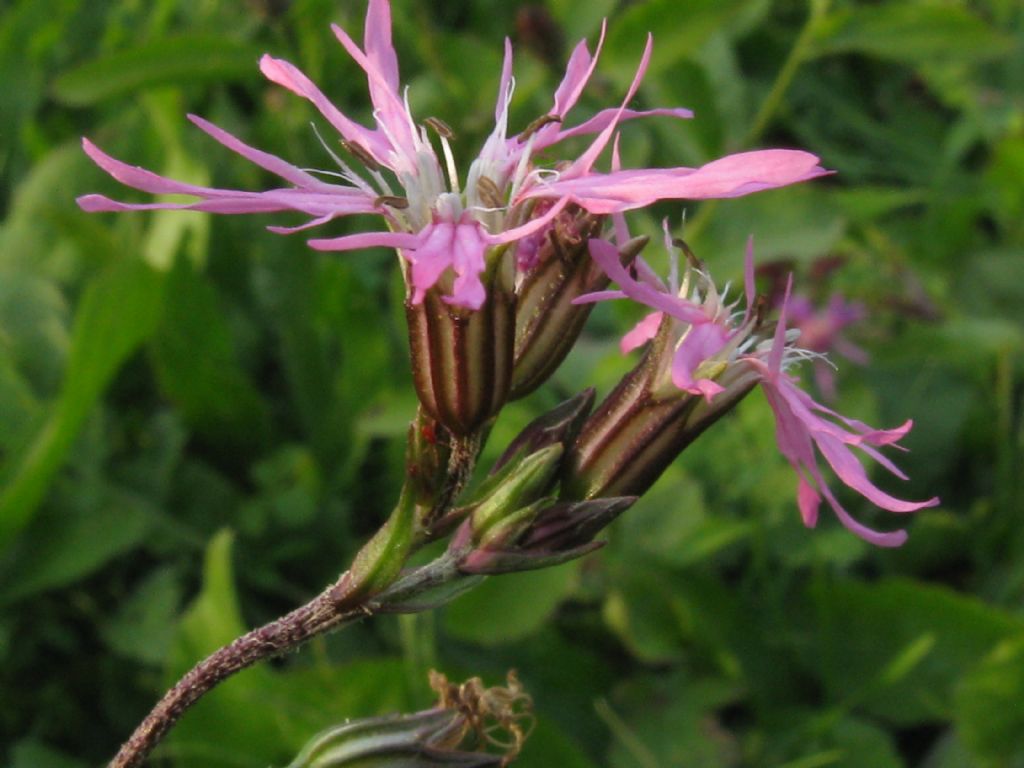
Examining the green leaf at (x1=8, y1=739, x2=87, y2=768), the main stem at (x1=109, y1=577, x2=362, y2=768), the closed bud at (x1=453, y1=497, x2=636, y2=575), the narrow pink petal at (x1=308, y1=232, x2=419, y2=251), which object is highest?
the narrow pink petal at (x1=308, y1=232, x2=419, y2=251)

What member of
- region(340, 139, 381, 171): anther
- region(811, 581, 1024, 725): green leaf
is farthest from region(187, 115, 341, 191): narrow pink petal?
region(811, 581, 1024, 725): green leaf

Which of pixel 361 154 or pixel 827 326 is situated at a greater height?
pixel 361 154

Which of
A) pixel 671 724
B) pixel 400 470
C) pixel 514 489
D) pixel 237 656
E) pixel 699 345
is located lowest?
pixel 671 724

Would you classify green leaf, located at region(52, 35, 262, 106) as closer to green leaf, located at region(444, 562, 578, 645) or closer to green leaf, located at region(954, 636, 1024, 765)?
green leaf, located at region(444, 562, 578, 645)

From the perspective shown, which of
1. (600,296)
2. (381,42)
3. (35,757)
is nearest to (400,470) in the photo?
(35,757)

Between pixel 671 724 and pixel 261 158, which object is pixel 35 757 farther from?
pixel 261 158

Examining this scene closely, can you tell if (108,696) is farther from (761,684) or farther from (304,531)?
(761,684)

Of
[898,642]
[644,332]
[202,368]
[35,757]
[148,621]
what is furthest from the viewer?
[202,368]
